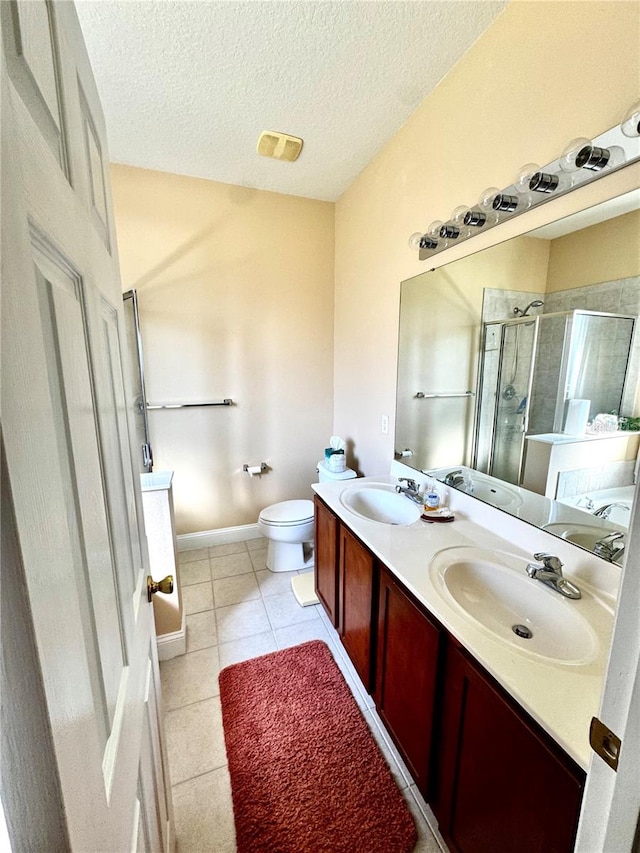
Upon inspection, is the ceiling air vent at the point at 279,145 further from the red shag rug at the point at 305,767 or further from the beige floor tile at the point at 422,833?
the beige floor tile at the point at 422,833

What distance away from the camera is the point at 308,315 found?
2.74 m

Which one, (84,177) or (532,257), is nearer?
(84,177)

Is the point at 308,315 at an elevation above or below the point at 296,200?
below

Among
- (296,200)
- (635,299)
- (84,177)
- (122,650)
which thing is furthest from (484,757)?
(296,200)

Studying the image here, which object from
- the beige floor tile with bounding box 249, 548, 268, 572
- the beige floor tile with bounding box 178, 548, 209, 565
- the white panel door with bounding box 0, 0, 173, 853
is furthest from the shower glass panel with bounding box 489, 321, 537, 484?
the beige floor tile with bounding box 178, 548, 209, 565

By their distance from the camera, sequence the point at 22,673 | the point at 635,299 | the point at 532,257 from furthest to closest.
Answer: the point at 532,257
the point at 635,299
the point at 22,673

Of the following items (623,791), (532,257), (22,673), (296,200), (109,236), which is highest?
(296,200)

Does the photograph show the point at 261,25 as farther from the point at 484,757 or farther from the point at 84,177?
the point at 484,757

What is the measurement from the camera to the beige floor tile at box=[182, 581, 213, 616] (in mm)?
2105

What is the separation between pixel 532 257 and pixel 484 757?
1.50 metres

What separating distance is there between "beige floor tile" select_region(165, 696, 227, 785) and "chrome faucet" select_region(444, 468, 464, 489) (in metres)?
1.45

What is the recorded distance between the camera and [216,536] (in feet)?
9.11

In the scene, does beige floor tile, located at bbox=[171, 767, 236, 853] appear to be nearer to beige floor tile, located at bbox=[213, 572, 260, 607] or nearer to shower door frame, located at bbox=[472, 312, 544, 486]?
beige floor tile, located at bbox=[213, 572, 260, 607]

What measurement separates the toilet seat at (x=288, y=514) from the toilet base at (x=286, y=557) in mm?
206
